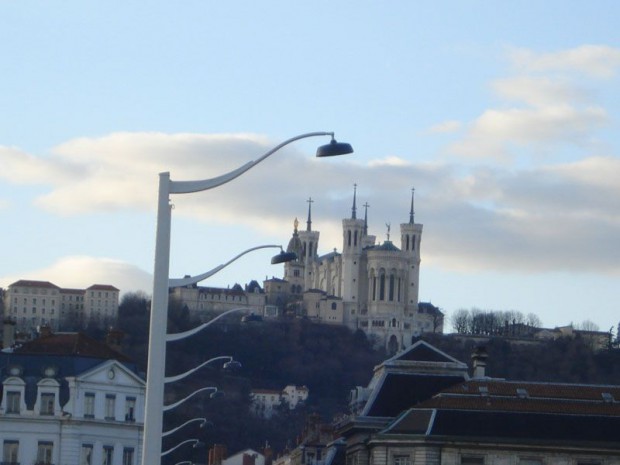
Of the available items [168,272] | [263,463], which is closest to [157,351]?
[168,272]

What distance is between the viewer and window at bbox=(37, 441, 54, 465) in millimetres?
67938

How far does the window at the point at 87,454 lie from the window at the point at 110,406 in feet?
5.64

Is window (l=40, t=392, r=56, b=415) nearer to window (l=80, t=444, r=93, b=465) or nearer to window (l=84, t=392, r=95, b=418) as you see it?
window (l=84, t=392, r=95, b=418)

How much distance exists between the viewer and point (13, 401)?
2726 inches

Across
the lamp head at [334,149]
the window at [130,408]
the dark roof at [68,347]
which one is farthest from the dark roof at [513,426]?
the lamp head at [334,149]

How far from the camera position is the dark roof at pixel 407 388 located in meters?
68.4

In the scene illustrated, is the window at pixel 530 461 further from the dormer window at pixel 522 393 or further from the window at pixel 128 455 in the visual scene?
the window at pixel 128 455

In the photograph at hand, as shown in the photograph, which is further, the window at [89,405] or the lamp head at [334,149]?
the window at [89,405]

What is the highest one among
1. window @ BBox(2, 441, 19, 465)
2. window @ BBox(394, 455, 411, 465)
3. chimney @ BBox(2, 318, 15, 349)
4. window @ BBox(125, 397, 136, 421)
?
chimney @ BBox(2, 318, 15, 349)

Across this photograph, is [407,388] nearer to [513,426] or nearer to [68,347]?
[513,426]

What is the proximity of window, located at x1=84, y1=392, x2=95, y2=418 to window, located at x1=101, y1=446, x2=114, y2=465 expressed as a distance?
1135 mm

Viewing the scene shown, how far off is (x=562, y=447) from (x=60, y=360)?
17112mm

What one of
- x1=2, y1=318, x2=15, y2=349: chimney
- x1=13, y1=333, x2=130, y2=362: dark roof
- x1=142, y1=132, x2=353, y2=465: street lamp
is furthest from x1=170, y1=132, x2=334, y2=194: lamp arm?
x1=2, y1=318, x2=15, y2=349: chimney

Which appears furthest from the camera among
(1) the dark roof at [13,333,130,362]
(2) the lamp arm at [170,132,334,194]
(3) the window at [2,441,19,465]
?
(1) the dark roof at [13,333,130,362]
